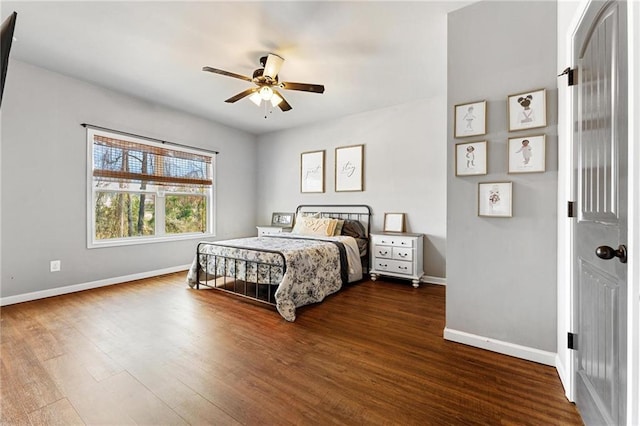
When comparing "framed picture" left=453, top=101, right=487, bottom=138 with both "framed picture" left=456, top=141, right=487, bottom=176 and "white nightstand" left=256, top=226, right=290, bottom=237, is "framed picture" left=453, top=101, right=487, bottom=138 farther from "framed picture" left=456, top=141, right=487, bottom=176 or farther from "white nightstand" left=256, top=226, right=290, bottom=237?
"white nightstand" left=256, top=226, right=290, bottom=237

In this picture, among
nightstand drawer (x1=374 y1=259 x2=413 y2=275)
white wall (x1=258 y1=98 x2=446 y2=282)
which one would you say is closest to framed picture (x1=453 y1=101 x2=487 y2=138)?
white wall (x1=258 y1=98 x2=446 y2=282)

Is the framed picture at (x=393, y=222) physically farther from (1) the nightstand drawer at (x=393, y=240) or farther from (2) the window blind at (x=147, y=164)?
(2) the window blind at (x=147, y=164)

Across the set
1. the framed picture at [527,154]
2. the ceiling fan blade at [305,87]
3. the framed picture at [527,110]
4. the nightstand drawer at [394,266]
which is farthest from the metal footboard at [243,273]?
the framed picture at [527,110]

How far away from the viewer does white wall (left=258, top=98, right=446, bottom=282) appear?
408 cm

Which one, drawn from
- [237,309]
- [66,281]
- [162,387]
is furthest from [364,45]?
[66,281]

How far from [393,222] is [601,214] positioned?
321cm

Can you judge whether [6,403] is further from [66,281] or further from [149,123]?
[149,123]

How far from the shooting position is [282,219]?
18.8ft

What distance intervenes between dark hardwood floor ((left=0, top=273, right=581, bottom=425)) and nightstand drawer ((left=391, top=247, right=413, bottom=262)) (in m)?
1.10

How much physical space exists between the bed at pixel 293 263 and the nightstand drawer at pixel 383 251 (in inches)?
10.3

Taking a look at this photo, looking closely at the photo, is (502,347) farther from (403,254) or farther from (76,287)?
(76,287)

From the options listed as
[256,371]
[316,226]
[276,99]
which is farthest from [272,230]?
[256,371]

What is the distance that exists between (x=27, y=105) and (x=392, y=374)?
4.66m

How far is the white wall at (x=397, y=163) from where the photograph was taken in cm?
408
